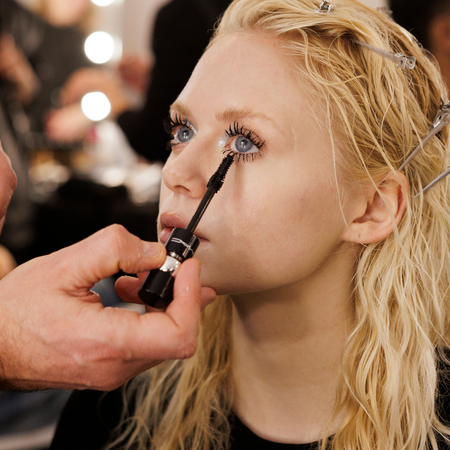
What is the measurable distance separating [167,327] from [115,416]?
58 cm

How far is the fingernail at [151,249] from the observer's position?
0.59 metres

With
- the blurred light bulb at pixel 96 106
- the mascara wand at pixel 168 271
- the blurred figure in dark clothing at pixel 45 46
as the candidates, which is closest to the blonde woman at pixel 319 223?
the mascara wand at pixel 168 271

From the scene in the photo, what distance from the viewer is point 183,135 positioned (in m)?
0.88

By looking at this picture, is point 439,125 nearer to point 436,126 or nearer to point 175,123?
point 436,126

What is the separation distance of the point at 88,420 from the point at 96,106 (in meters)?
2.22

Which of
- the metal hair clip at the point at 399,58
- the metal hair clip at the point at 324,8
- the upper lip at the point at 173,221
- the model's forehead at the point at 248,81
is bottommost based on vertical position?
→ the upper lip at the point at 173,221

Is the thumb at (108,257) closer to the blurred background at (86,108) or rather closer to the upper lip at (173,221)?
the upper lip at (173,221)

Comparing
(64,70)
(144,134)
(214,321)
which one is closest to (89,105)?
(64,70)

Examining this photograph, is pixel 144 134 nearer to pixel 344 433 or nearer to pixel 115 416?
pixel 115 416

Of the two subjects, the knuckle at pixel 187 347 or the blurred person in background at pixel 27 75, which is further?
the blurred person in background at pixel 27 75

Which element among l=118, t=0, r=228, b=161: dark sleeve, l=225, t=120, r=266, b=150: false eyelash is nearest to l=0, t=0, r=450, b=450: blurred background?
l=118, t=0, r=228, b=161: dark sleeve

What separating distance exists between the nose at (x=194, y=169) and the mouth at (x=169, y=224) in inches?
1.7

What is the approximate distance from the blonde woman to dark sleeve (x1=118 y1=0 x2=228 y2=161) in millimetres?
558

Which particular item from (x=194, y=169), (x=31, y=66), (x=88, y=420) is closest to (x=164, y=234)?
(x=194, y=169)
